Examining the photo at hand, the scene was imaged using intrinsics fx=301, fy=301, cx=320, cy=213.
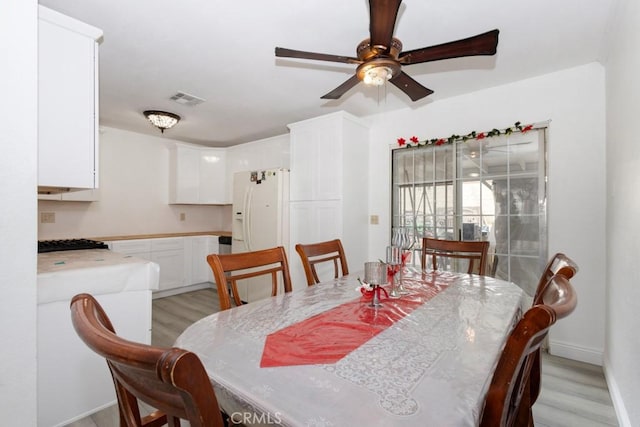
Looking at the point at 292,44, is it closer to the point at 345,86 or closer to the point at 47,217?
the point at 345,86

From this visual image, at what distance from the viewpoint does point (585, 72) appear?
2.52m

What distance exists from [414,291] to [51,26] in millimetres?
2517

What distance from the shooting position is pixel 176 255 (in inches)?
176

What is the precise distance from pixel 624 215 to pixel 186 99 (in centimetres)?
374

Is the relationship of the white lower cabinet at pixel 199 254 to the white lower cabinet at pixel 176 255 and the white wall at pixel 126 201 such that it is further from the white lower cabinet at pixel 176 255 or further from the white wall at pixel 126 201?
the white wall at pixel 126 201

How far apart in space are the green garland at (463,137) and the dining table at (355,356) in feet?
6.43

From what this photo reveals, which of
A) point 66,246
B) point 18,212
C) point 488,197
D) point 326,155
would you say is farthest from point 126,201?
point 488,197

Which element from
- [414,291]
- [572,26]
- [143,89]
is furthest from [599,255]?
[143,89]

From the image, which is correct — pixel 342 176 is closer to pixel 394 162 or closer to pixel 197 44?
pixel 394 162

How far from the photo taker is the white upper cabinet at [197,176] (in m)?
4.81

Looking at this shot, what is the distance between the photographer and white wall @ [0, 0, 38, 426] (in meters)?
1.24

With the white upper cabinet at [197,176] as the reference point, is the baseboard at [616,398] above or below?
below

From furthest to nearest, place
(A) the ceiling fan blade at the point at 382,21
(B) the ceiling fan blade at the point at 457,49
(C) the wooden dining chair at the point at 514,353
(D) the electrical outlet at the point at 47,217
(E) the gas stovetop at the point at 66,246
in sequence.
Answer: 1. (D) the electrical outlet at the point at 47,217
2. (E) the gas stovetop at the point at 66,246
3. (B) the ceiling fan blade at the point at 457,49
4. (A) the ceiling fan blade at the point at 382,21
5. (C) the wooden dining chair at the point at 514,353

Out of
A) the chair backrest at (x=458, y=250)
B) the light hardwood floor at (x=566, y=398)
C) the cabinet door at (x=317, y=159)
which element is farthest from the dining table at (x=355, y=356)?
the cabinet door at (x=317, y=159)
